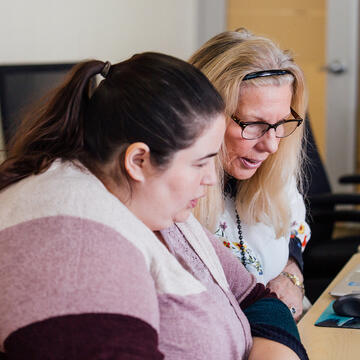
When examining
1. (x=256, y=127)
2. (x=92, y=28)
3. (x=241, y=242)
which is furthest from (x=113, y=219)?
(x=92, y=28)

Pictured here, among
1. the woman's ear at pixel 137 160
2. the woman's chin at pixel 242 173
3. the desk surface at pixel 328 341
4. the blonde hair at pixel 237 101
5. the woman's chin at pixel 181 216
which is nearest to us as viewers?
the woman's ear at pixel 137 160

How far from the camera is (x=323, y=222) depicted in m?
2.71

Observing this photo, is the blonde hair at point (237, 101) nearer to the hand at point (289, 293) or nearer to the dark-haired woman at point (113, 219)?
the hand at point (289, 293)

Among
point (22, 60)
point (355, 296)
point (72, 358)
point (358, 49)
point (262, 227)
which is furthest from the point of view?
point (358, 49)

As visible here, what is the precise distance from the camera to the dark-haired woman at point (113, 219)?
0.79 metres

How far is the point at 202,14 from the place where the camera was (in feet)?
14.6


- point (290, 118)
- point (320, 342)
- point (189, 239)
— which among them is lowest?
point (320, 342)

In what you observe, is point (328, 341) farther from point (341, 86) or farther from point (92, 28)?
point (341, 86)

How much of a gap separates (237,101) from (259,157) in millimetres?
155

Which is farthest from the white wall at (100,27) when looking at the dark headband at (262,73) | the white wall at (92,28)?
the dark headband at (262,73)

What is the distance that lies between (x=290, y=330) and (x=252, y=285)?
152 mm

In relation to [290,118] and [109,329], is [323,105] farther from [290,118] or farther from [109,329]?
[109,329]

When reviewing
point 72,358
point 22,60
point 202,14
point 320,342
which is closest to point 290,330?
point 320,342

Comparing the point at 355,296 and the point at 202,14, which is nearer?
the point at 355,296
